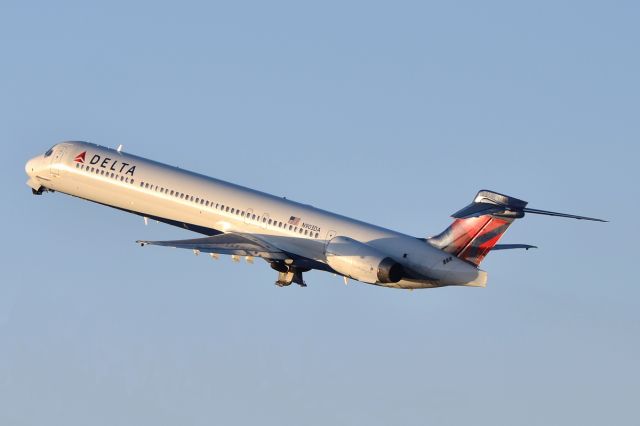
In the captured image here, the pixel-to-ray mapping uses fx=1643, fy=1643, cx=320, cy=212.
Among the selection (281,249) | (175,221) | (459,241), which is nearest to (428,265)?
(459,241)

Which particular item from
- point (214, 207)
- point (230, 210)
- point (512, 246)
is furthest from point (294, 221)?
point (512, 246)

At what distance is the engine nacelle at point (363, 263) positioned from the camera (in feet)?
219

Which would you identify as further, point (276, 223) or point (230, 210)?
point (230, 210)

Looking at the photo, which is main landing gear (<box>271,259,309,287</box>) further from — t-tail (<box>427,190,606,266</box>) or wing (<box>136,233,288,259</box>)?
t-tail (<box>427,190,606,266</box>)

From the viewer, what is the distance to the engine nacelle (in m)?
66.8

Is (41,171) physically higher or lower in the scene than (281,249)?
higher

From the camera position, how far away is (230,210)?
73625 millimetres

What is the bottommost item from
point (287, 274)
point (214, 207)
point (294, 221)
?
point (287, 274)

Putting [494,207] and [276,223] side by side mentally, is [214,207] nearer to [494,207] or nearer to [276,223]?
[276,223]

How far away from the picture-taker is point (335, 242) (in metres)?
69.1

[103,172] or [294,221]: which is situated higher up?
[103,172]

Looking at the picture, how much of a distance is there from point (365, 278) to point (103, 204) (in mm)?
16725

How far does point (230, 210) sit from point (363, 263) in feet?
29.7

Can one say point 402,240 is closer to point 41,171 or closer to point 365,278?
point 365,278
